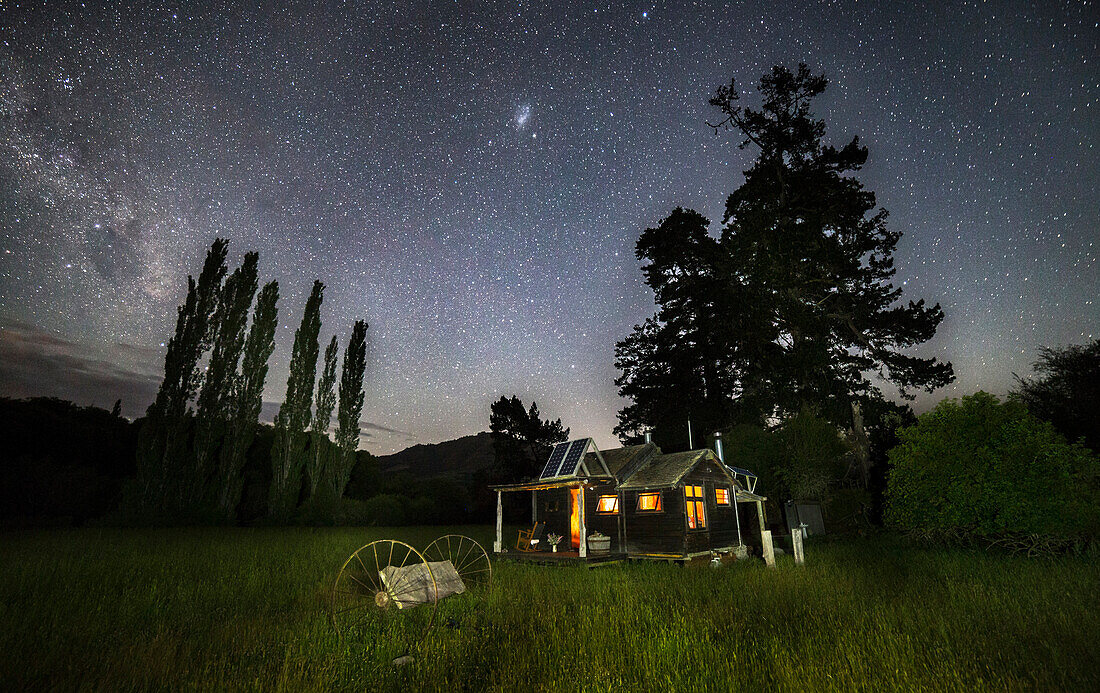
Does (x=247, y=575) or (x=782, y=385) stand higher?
(x=782, y=385)

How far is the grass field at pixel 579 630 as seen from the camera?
5.43 meters

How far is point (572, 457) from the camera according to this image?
62.5 feet

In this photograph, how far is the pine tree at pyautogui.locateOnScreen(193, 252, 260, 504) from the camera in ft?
85.0

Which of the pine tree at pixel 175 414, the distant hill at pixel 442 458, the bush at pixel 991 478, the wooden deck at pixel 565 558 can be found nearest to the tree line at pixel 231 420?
the pine tree at pixel 175 414

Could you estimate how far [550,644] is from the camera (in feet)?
22.5

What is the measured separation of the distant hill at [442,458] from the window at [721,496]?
4249 inches

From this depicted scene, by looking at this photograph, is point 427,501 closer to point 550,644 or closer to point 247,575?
point 247,575

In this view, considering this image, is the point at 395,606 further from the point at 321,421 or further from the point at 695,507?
the point at 321,421

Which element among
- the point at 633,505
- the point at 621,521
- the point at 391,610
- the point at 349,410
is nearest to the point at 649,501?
the point at 633,505

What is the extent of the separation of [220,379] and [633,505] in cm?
2439

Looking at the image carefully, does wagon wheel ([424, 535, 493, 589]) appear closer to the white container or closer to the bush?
the white container

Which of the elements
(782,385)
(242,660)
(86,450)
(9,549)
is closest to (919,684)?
(242,660)

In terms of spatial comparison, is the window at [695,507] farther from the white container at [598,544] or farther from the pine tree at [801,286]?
the pine tree at [801,286]

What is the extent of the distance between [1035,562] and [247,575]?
66.6 ft
